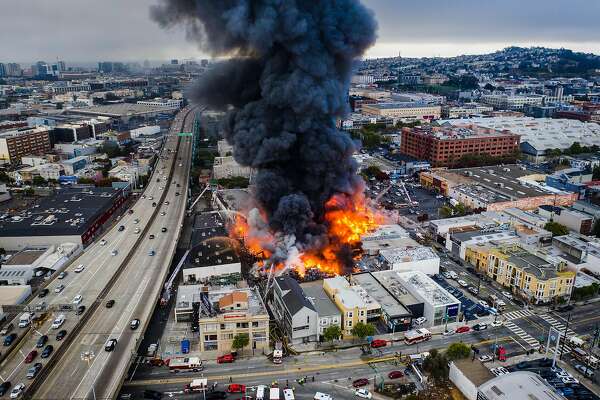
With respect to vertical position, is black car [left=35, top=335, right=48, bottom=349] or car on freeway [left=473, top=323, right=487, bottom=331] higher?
black car [left=35, top=335, right=48, bottom=349]

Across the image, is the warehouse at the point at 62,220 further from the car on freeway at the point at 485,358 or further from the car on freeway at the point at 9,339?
the car on freeway at the point at 485,358

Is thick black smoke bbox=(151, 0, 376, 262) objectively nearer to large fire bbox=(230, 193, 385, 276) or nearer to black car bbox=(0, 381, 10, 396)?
large fire bbox=(230, 193, 385, 276)

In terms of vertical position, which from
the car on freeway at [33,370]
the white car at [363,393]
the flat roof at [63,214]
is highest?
the flat roof at [63,214]

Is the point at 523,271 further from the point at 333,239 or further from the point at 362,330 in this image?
the point at 333,239

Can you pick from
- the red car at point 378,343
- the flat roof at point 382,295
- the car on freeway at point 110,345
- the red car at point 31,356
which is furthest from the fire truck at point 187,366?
the flat roof at point 382,295

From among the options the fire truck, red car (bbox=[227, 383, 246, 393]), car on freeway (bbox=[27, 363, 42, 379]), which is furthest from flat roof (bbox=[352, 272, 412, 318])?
car on freeway (bbox=[27, 363, 42, 379])

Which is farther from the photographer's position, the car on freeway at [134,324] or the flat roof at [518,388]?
the car on freeway at [134,324]
